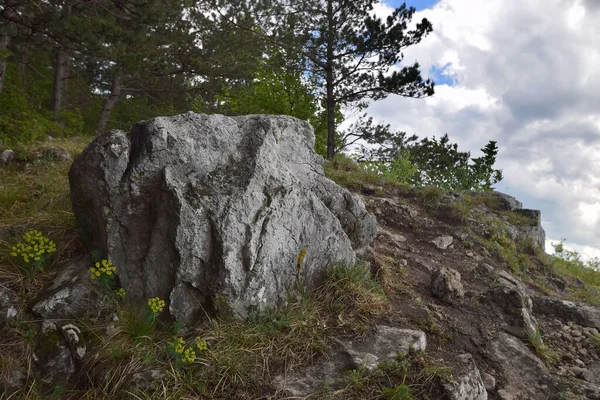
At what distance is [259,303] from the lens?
12.2 ft

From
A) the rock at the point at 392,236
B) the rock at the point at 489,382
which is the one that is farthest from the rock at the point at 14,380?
the rock at the point at 392,236

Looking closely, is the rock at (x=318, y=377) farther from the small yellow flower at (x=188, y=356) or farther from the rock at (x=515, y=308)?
the rock at (x=515, y=308)

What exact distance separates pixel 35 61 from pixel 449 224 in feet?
67.4

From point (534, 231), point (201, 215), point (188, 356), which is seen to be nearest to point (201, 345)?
point (188, 356)

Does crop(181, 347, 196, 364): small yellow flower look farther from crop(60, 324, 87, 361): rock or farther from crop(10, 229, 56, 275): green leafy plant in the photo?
crop(10, 229, 56, 275): green leafy plant

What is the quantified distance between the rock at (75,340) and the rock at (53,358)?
1.6 inches

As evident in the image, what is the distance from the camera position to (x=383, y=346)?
143 inches

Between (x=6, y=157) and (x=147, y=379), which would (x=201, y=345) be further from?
(x=6, y=157)

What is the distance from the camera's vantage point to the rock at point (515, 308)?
4410 mm

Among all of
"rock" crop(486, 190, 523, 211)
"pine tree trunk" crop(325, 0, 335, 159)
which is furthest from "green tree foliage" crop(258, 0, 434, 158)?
"rock" crop(486, 190, 523, 211)

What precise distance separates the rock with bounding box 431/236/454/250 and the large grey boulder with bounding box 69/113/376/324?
260cm

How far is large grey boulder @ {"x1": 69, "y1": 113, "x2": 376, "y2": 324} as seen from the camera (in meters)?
3.62

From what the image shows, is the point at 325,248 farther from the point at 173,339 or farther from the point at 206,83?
the point at 206,83

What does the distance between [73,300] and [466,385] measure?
352 centimetres
